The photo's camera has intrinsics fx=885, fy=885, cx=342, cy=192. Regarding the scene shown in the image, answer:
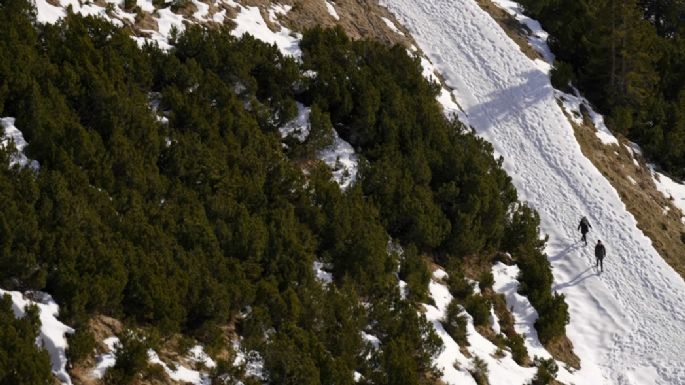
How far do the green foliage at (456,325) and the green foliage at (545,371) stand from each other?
4.90ft

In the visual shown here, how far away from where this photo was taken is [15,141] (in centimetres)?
1338

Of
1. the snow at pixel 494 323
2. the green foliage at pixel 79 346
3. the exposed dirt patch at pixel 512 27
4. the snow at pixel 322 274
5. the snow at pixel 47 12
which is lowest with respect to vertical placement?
the snow at pixel 494 323

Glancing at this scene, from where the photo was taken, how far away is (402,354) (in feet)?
44.9

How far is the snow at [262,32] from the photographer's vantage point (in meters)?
21.1

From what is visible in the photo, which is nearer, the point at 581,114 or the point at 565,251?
the point at 565,251

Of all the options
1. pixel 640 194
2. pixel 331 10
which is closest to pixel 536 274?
pixel 640 194

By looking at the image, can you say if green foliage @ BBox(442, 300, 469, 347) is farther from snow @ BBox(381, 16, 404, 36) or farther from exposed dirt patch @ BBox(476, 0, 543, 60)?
exposed dirt patch @ BBox(476, 0, 543, 60)

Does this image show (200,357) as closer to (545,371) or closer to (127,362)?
Result: (127,362)

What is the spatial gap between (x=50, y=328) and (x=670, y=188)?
20.4 m

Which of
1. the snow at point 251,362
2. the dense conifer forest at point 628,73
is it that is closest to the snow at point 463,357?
the snow at point 251,362

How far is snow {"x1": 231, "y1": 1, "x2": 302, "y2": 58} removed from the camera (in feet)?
69.2

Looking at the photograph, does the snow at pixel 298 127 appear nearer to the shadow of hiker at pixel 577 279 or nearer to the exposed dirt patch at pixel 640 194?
the shadow of hiker at pixel 577 279

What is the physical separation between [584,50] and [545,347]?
584 inches

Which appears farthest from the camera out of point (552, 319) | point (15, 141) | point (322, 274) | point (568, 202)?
point (568, 202)
